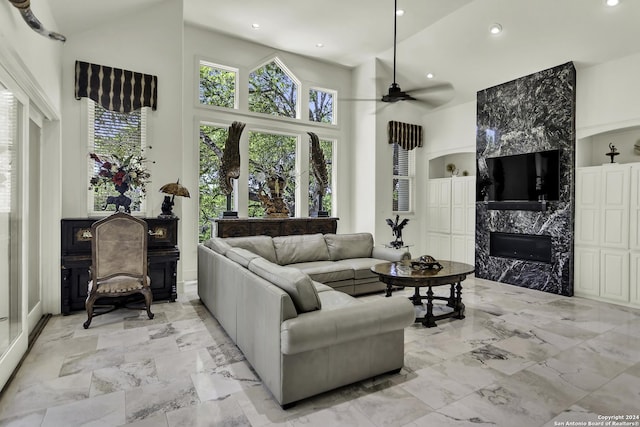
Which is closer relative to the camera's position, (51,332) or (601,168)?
(51,332)

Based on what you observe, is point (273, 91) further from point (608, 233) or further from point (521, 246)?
point (608, 233)

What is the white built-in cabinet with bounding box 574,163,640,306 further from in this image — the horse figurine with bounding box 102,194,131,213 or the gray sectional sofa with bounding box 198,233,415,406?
the horse figurine with bounding box 102,194,131,213

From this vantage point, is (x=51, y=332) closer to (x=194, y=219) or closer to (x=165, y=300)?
(x=165, y=300)

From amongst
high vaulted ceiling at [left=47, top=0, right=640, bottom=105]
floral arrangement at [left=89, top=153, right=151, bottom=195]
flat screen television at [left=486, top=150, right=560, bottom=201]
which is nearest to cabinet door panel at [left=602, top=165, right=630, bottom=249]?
flat screen television at [left=486, top=150, right=560, bottom=201]

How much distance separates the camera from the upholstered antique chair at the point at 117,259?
3621 millimetres

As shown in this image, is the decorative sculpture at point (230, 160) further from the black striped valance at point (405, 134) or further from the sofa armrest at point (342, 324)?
the sofa armrest at point (342, 324)

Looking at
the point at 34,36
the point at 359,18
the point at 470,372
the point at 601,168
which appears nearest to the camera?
the point at 470,372

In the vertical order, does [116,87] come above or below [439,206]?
above

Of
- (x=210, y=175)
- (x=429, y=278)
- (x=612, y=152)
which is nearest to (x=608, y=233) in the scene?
(x=612, y=152)

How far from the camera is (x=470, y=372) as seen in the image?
8.87ft

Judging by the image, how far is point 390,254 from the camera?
5.14 meters

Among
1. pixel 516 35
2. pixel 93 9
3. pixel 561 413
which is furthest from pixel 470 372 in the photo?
pixel 93 9

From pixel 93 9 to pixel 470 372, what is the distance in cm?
529

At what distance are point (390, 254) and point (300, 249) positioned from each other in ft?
4.31
